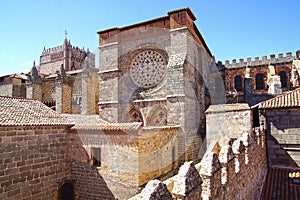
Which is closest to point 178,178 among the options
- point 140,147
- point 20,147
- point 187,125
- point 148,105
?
point 140,147

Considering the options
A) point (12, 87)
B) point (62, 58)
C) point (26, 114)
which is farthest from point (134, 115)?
point (62, 58)

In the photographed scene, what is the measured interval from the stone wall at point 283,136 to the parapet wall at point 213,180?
12.1 feet

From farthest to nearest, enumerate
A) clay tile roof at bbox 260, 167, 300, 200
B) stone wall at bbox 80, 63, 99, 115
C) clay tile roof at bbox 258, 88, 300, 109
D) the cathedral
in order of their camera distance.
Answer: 1. stone wall at bbox 80, 63, 99, 115
2. clay tile roof at bbox 258, 88, 300, 109
3. the cathedral
4. clay tile roof at bbox 260, 167, 300, 200

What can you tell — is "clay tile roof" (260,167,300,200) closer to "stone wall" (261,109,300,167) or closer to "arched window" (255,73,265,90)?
"stone wall" (261,109,300,167)

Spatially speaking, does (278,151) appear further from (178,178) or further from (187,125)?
(178,178)

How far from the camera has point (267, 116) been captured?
890 cm

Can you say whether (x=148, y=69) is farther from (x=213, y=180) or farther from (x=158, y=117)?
(x=213, y=180)

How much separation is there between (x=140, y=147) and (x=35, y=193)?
4.29 meters

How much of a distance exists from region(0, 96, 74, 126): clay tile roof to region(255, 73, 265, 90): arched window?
19637 mm

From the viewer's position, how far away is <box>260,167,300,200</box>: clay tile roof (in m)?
6.31

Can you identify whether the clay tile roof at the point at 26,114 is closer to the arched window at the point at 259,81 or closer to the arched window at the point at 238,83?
the arched window at the point at 238,83

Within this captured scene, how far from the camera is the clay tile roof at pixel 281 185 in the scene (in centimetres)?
631

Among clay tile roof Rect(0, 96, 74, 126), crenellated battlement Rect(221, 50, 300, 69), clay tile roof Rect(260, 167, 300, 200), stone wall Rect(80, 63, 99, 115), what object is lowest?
clay tile roof Rect(260, 167, 300, 200)

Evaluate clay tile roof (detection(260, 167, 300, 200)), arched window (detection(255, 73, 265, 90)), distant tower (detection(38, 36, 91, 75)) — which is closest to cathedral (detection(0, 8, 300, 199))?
arched window (detection(255, 73, 265, 90))
